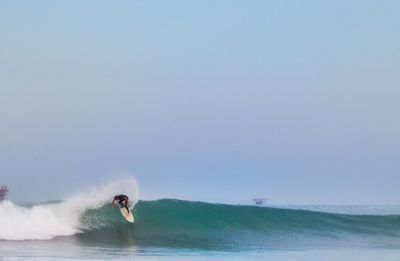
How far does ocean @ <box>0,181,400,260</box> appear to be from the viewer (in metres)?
15.9

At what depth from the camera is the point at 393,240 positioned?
75.5 feet

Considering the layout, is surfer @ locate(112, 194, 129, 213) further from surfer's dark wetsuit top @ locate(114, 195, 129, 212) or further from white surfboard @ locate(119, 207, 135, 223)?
white surfboard @ locate(119, 207, 135, 223)

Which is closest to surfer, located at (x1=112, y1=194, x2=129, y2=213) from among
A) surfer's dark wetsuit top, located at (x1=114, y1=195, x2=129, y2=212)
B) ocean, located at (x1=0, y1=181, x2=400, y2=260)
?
surfer's dark wetsuit top, located at (x1=114, y1=195, x2=129, y2=212)

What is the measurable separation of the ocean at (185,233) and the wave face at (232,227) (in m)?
0.04

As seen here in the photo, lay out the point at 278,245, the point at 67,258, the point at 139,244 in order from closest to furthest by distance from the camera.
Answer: the point at 67,258 → the point at 139,244 → the point at 278,245

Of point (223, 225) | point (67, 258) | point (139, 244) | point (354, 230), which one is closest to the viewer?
point (67, 258)

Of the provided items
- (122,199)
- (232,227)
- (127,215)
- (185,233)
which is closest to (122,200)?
(122,199)

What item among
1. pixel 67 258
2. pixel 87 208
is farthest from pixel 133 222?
pixel 67 258

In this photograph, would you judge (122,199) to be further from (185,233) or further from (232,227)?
(232,227)

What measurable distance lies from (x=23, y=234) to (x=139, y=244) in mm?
3465

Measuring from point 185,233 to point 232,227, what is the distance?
10.6ft

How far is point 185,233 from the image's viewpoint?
21594 millimetres

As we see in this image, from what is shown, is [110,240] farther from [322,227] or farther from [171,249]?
[322,227]

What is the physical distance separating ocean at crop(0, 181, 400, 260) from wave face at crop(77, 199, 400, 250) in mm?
35
